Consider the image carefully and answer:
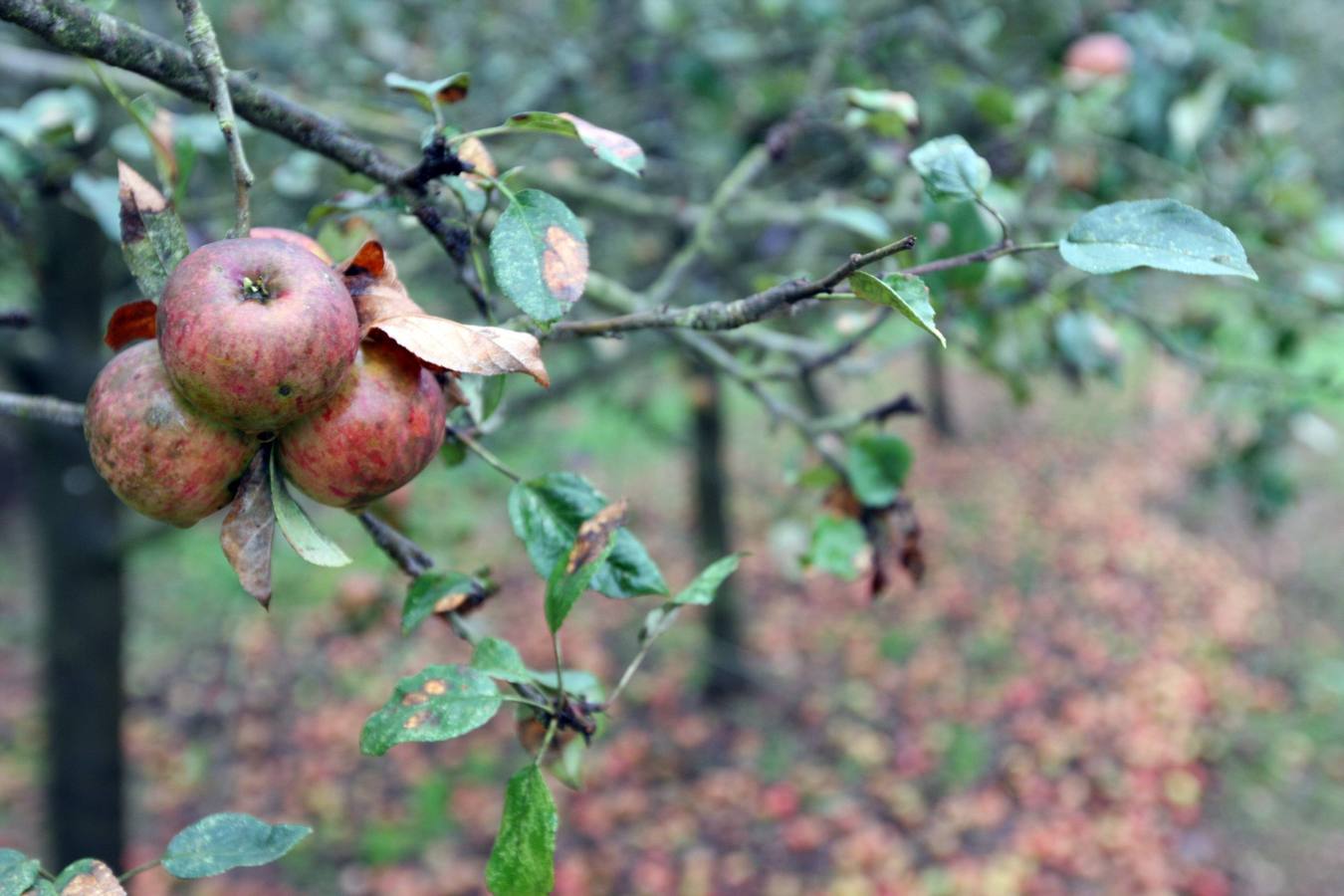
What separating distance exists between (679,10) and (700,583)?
7.75ft

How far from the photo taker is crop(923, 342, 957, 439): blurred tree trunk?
7.78 m

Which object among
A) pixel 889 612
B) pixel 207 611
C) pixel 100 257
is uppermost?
pixel 100 257

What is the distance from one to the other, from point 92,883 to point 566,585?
0.41 meters

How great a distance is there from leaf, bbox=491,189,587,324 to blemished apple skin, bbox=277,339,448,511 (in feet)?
0.32

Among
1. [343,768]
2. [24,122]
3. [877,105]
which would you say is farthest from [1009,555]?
[24,122]

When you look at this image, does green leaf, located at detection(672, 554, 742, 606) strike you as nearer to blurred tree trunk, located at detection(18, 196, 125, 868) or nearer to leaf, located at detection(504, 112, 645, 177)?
leaf, located at detection(504, 112, 645, 177)

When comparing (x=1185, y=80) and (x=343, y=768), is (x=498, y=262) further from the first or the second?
(x=343, y=768)

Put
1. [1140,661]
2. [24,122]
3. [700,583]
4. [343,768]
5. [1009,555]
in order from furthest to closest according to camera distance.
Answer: [1009,555], [1140,661], [343,768], [24,122], [700,583]

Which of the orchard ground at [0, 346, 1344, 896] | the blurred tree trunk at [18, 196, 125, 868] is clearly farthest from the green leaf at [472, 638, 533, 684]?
the blurred tree trunk at [18, 196, 125, 868]

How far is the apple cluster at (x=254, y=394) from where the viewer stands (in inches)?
24.6

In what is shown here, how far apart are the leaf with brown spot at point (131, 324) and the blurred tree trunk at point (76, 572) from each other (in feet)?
6.42

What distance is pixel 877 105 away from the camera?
1.25 meters

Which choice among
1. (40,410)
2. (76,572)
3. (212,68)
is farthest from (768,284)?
(76,572)

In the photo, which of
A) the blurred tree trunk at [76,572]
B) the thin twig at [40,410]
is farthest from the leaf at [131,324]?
the blurred tree trunk at [76,572]
